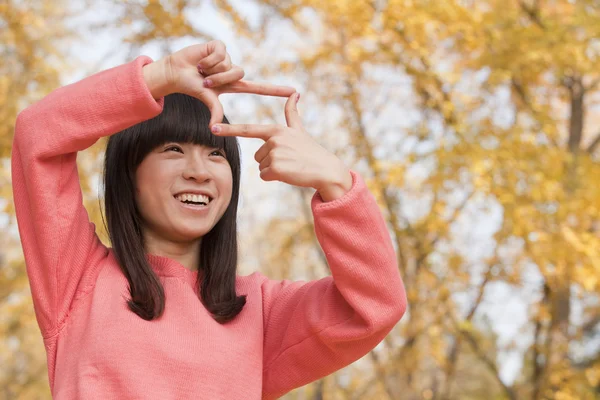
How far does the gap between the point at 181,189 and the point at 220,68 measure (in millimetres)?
277

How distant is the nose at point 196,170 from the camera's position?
4.93ft

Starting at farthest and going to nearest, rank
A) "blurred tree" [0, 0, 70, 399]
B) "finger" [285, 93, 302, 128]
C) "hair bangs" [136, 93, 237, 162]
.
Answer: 1. "blurred tree" [0, 0, 70, 399]
2. "hair bangs" [136, 93, 237, 162]
3. "finger" [285, 93, 302, 128]

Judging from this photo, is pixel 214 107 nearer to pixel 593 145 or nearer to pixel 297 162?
pixel 297 162

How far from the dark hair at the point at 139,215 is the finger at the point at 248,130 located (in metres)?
0.24

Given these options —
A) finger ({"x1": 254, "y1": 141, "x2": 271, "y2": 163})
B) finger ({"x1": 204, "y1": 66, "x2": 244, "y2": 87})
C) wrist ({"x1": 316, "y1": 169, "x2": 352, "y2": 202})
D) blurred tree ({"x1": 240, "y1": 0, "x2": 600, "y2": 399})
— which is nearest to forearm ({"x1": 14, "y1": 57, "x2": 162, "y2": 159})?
finger ({"x1": 204, "y1": 66, "x2": 244, "y2": 87})

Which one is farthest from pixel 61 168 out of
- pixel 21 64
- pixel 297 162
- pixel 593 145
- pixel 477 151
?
pixel 593 145

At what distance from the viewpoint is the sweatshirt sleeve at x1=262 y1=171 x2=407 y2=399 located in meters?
1.37

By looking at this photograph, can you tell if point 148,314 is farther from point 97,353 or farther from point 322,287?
point 322,287

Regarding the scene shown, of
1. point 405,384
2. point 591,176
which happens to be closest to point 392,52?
point 591,176

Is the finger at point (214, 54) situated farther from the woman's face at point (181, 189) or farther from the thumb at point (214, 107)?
the woman's face at point (181, 189)

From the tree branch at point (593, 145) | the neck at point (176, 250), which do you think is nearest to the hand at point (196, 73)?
the neck at point (176, 250)

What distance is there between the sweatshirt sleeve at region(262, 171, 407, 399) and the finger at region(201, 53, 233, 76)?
306mm

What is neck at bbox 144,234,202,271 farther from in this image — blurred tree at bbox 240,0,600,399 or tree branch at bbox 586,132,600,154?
tree branch at bbox 586,132,600,154

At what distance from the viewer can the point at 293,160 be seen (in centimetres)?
135
